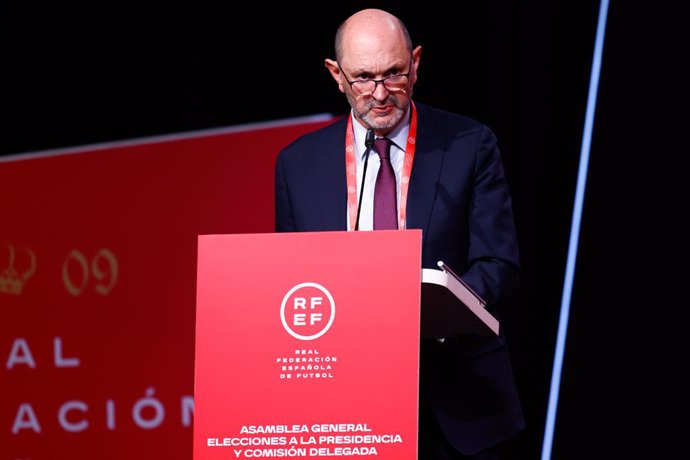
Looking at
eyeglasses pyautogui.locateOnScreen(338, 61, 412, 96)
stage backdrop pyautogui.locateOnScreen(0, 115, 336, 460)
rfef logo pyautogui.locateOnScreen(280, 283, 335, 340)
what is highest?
eyeglasses pyautogui.locateOnScreen(338, 61, 412, 96)

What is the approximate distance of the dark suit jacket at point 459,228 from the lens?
107 inches

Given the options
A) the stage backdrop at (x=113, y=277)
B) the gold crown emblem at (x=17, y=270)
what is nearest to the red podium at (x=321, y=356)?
the stage backdrop at (x=113, y=277)

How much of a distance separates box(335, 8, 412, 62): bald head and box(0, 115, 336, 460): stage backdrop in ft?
5.42

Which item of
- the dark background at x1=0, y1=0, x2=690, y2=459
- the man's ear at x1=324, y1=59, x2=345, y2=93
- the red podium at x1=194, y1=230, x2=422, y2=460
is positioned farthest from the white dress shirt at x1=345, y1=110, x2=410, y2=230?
the dark background at x1=0, y1=0, x2=690, y2=459

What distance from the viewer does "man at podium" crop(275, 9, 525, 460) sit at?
2.74m

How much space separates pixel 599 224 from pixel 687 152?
0.39m

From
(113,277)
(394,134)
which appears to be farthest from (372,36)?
(113,277)

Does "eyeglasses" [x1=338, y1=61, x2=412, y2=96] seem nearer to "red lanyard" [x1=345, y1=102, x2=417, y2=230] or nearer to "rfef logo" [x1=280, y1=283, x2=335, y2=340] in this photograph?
"red lanyard" [x1=345, y1=102, x2=417, y2=230]

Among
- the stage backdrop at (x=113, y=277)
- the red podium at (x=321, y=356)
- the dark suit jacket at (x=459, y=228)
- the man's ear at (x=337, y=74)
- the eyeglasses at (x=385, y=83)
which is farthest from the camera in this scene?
the stage backdrop at (x=113, y=277)

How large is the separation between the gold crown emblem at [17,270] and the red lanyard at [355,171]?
2.04 meters

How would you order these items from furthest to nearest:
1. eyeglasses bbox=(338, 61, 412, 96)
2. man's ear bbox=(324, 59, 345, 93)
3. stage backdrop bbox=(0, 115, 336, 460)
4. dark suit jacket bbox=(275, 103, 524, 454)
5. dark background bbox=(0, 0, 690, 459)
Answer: stage backdrop bbox=(0, 115, 336, 460), dark background bbox=(0, 0, 690, 459), man's ear bbox=(324, 59, 345, 93), eyeglasses bbox=(338, 61, 412, 96), dark suit jacket bbox=(275, 103, 524, 454)

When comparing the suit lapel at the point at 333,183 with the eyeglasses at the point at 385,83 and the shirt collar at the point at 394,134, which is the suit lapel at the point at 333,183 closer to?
the shirt collar at the point at 394,134

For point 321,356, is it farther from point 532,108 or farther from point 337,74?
point 532,108

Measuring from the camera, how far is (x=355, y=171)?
2.88m
